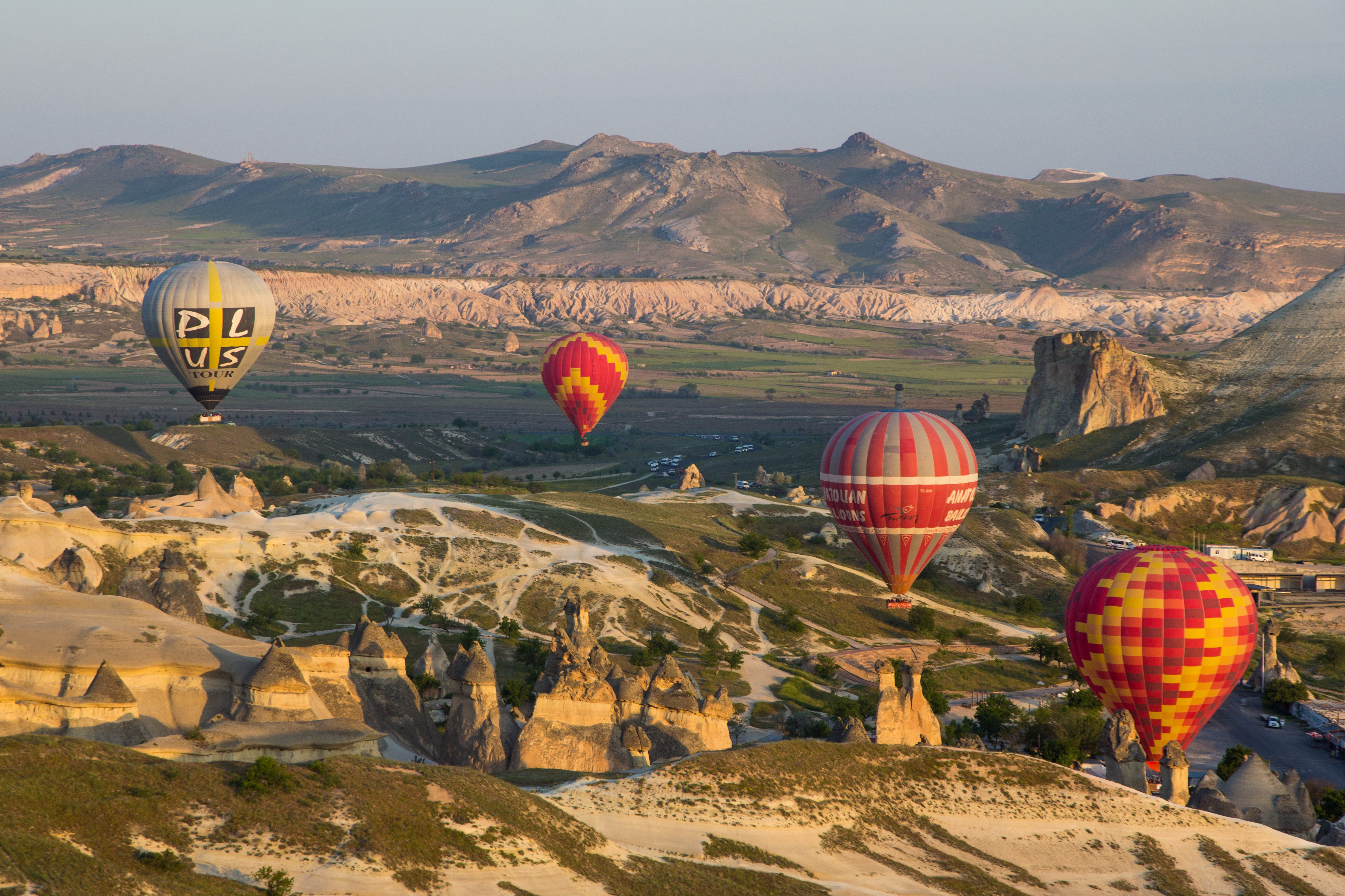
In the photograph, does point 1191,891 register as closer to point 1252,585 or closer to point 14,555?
point 14,555

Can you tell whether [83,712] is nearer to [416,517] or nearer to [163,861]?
[163,861]

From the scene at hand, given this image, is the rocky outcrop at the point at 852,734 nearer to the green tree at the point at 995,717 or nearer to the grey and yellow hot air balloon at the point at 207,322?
the green tree at the point at 995,717

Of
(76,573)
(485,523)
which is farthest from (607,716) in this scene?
(485,523)

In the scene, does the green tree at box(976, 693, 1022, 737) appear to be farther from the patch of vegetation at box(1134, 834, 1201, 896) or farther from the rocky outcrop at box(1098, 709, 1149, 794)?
the patch of vegetation at box(1134, 834, 1201, 896)

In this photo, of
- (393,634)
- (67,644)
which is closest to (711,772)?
(393,634)

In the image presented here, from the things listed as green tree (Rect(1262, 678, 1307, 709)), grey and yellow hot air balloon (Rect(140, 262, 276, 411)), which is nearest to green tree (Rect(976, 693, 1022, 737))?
green tree (Rect(1262, 678, 1307, 709))

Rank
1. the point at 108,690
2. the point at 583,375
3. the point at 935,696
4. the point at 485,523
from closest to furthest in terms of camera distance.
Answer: the point at 108,690 → the point at 935,696 → the point at 485,523 → the point at 583,375

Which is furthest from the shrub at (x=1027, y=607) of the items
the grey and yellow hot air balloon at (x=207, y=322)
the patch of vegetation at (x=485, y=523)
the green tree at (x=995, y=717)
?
the grey and yellow hot air balloon at (x=207, y=322)
